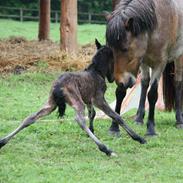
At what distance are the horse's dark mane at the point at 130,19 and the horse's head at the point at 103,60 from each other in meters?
0.13

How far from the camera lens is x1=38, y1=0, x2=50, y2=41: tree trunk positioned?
22234 millimetres

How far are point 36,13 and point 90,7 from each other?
5768 millimetres

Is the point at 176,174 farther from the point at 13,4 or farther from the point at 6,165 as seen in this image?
the point at 13,4

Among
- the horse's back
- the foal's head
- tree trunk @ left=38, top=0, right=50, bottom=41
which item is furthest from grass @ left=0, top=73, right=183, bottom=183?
tree trunk @ left=38, top=0, right=50, bottom=41

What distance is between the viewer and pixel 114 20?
7.71 metres

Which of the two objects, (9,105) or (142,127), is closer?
(142,127)

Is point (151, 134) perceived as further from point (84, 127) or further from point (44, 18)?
point (44, 18)

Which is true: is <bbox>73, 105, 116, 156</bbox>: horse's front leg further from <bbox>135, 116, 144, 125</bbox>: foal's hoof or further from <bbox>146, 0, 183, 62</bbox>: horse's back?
<bbox>135, 116, 144, 125</bbox>: foal's hoof

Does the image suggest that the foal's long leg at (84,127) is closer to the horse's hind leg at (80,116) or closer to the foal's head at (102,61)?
the horse's hind leg at (80,116)

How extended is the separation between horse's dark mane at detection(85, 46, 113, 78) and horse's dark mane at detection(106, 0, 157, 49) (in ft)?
0.44

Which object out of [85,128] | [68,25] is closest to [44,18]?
[68,25]

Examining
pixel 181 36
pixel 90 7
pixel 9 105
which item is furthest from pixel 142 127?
pixel 90 7

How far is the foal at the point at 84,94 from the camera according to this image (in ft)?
22.8

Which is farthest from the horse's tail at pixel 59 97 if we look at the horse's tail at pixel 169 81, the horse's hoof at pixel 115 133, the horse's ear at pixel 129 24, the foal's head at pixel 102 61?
the horse's tail at pixel 169 81
